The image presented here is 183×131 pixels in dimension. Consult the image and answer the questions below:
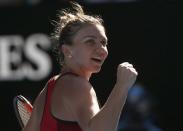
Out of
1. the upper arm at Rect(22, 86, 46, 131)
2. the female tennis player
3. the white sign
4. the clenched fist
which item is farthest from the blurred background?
the clenched fist

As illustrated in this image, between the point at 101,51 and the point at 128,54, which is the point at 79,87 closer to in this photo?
the point at 101,51

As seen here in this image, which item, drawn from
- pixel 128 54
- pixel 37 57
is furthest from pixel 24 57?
pixel 128 54

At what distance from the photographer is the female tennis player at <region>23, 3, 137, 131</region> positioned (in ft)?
10.2

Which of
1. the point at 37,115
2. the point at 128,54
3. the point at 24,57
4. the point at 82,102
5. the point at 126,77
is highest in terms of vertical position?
the point at 126,77

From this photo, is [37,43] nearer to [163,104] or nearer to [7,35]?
[7,35]

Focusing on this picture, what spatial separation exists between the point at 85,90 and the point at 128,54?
3.95 metres

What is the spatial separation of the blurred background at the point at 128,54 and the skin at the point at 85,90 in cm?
357

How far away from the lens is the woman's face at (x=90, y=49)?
11.2 feet

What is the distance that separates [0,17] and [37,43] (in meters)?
0.52

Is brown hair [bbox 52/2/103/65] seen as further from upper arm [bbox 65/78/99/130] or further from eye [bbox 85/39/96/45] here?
upper arm [bbox 65/78/99/130]

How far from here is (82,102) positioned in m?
3.21

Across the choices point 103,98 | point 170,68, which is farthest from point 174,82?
point 103,98

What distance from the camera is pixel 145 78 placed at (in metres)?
7.11

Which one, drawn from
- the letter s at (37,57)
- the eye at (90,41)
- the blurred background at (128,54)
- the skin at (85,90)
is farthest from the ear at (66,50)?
the letter s at (37,57)
